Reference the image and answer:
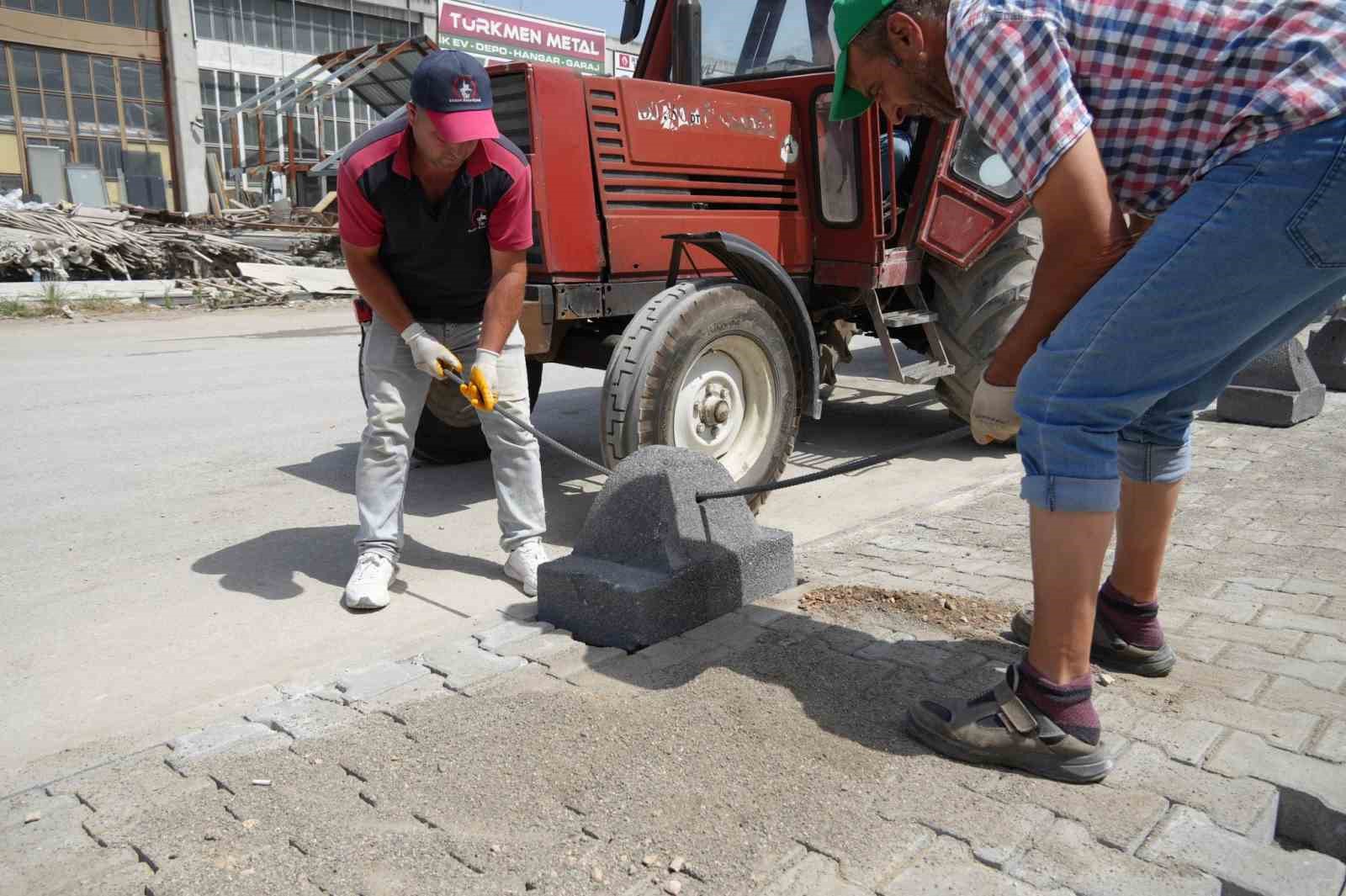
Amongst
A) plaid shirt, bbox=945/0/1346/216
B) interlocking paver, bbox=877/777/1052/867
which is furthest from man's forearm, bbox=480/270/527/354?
interlocking paver, bbox=877/777/1052/867

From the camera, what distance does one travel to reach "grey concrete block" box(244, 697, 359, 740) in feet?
8.63

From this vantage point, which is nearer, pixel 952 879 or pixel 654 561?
pixel 952 879

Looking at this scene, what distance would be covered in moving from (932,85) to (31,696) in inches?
118

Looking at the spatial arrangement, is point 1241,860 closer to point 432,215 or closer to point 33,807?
point 33,807

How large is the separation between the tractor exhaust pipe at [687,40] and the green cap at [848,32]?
340cm

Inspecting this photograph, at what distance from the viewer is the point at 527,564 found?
3.88 metres

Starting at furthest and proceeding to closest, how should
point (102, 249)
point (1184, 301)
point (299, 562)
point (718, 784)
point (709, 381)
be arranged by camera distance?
point (102, 249) < point (709, 381) < point (299, 562) < point (718, 784) < point (1184, 301)

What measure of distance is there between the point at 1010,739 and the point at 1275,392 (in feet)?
16.4

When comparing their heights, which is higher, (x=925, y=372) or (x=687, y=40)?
(x=687, y=40)

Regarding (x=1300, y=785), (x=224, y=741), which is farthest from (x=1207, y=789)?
(x=224, y=741)

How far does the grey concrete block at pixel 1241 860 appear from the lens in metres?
1.92

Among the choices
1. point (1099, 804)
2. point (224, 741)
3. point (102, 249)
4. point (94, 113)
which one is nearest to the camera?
point (1099, 804)

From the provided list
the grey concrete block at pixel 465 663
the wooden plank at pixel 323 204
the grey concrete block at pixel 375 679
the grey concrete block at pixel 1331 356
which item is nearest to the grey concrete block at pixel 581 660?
the grey concrete block at pixel 465 663

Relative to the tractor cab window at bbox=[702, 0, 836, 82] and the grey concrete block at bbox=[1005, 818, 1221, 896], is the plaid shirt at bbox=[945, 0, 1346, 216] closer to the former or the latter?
the grey concrete block at bbox=[1005, 818, 1221, 896]
